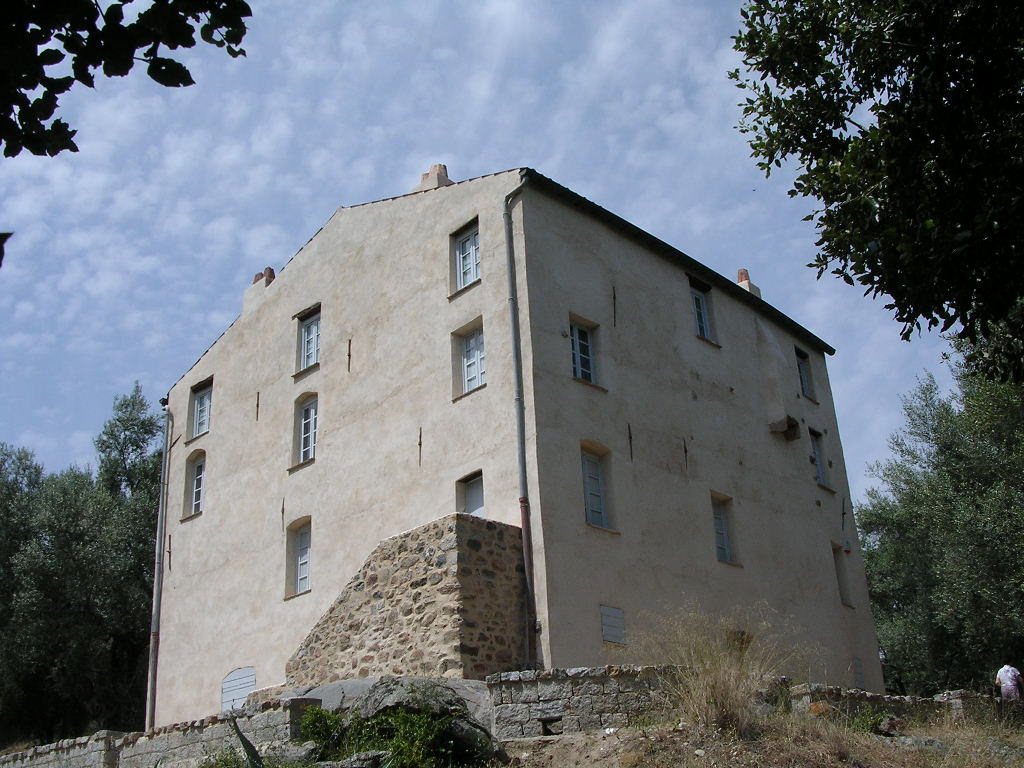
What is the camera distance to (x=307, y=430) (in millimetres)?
21734

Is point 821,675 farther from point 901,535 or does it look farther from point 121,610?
point 121,610

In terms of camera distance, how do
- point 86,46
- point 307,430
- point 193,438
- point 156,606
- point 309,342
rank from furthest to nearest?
point 193,438 < point 156,606 < point 309,342 < point 307,430 < point 86,46

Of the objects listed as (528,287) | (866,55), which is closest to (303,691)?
(528,287)

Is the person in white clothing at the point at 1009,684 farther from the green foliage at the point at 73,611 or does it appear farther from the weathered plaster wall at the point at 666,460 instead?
the green foliage at the point at 73,611

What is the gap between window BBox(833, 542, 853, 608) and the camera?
2237 centimetres

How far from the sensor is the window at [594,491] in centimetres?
1728

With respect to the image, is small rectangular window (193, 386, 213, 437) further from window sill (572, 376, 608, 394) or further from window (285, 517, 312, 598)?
window sill (572, 376, 608, 394)

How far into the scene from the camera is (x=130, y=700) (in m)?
27.5

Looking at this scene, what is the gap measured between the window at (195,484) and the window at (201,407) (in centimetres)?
60

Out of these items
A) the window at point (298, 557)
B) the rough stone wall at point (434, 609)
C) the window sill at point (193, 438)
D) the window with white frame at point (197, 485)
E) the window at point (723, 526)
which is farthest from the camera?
the window sill at point (193, 438)

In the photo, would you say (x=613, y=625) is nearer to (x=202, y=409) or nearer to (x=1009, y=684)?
(x=1009, y=684)

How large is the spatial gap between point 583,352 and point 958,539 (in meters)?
10.3

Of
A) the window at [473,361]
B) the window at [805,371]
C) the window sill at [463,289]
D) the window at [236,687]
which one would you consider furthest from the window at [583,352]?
the window at [236,687]

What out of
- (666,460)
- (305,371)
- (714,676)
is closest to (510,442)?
(666,460)
